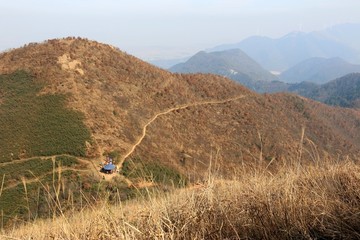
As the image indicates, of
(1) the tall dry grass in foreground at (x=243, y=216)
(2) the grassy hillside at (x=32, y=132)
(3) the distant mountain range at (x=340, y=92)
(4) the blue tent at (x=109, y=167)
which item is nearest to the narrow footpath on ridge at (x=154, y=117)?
(4) the blue tent at (x=109, y=167)

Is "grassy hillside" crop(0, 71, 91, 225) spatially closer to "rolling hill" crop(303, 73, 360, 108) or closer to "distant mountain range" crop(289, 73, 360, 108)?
"distant mountain range" crop(289, 73, 360, 108)

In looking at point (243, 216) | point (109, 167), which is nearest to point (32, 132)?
point (109, 167)

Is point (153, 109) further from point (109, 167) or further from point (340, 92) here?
point (340, 92)

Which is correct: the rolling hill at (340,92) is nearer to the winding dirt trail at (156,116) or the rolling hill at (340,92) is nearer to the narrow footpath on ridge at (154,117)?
the winding dirt trail at (156,116)

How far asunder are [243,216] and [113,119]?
36.8m

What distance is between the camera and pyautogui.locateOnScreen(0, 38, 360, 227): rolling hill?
3212 cm

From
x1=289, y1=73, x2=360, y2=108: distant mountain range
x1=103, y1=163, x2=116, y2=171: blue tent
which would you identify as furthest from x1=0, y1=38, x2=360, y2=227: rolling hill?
x1=289, y1=73, x2=360, y2=108: distant mountain range

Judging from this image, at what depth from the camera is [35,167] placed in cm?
3045

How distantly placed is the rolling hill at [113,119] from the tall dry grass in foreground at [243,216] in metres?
22.0

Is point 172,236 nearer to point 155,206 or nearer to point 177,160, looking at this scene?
point 155,206

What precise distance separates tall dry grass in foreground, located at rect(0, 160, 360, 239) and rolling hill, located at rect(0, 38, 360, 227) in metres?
22.0

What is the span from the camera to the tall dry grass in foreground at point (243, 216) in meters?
2.39

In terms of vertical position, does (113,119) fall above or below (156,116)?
above

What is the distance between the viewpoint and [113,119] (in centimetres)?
3878
